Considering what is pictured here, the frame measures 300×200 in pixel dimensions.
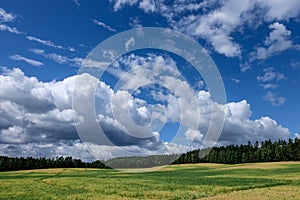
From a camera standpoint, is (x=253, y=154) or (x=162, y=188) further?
(x=253, y=154)

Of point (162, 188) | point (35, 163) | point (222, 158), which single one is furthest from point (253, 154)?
point (162, 188)

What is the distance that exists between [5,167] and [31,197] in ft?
366

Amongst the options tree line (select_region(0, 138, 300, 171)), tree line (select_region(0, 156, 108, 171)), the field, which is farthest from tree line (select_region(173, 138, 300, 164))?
the field

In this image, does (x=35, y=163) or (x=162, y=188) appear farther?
(x=35, y=163)

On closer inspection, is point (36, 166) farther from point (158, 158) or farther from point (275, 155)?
point (275, 155)

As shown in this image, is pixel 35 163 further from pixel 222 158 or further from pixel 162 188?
pixel 162 188

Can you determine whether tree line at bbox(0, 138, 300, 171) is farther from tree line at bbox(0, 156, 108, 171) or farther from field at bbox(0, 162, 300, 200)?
field at bbox(0, 162, 300, 200)

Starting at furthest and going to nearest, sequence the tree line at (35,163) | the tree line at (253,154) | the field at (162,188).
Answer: the tree line at (35,163) → the tree line at (253,154) → the field at (162,188)

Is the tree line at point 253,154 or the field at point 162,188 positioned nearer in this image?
the field at point 162,188

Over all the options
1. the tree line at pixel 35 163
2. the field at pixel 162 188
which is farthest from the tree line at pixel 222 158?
the field at pixel 162 188

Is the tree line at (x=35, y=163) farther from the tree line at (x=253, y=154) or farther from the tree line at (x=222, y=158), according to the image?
the tree line at (x=253, y=154)

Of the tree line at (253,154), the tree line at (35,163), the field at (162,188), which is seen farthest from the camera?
the tree line at (35,163)

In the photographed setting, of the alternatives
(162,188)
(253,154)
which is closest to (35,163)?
(253,154)

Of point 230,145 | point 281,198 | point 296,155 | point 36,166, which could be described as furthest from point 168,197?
point 230,145
